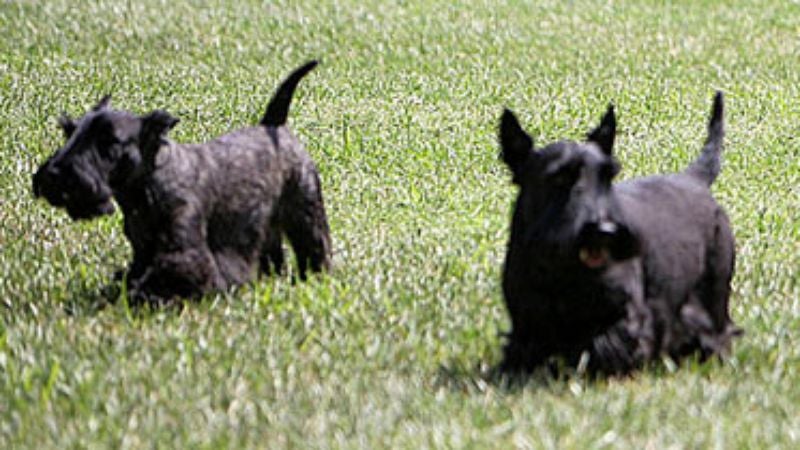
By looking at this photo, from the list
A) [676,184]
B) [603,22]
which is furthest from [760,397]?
[603,22]

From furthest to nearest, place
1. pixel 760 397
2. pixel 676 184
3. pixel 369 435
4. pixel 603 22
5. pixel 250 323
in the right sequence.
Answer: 1. pixel 603 22
2. pixel 250 323
3. pixel 676 184
4. pixel 760 397
5. pixel 369 435

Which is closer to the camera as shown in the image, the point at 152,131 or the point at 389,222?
the point at 152,131

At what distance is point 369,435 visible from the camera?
575cm

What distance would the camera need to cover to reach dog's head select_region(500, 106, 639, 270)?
5953 millimetres

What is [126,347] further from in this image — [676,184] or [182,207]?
[676,184]

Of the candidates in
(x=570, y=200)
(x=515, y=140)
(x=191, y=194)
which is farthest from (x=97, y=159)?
(x=570, y=200)

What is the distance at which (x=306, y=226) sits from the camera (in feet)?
28.6

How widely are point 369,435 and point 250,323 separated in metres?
2.03

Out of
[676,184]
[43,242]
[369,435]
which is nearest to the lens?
[369,435]

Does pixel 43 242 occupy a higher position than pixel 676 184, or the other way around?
pixel 676 184

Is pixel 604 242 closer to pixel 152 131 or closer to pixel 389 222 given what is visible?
pixel 152 131

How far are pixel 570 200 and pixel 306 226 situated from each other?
2.89m

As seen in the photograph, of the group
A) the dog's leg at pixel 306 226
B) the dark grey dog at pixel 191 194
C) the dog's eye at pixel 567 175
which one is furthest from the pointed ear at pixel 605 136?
the dog's leg at pixel 306 226

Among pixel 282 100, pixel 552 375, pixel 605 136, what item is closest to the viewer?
pixel 552 375
